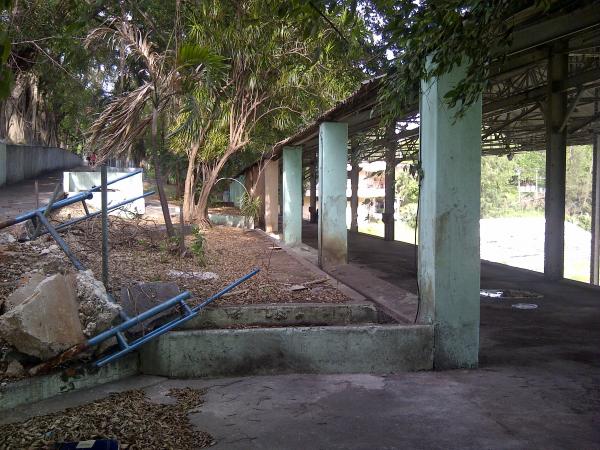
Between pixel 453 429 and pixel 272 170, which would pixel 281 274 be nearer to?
pixel 453 429

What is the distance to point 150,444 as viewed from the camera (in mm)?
3785

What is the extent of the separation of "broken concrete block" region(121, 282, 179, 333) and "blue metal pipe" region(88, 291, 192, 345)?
0.55 feet

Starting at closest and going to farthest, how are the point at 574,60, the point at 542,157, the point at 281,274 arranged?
the point at 281,274 → the point at 574,60 → the point at 542,157

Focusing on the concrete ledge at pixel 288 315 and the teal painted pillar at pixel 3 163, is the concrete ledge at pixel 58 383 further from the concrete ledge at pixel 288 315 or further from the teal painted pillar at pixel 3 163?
the teal painted pillar at pixel 3 163

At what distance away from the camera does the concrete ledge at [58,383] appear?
175 inches

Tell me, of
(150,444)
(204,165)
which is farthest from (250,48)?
(150,444)

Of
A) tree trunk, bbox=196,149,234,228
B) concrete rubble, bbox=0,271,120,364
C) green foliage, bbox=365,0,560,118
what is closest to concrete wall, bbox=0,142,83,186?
tree trunk, bbox=196,149,234,228

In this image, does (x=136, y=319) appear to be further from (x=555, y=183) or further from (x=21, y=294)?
(x=555, y=183)

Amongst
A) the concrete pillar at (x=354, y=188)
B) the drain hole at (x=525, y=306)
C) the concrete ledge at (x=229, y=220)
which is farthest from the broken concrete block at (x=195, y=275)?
the concrete pillar at (x=354, y=188)

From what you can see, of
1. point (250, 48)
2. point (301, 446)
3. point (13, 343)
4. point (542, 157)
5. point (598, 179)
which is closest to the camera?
point (301, 446)

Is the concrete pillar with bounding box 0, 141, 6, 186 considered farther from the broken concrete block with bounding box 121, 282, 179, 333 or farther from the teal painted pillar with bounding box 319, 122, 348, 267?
the broken concrete block with bounding box 121, 282, 179, 333

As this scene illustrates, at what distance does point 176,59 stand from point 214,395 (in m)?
5.66

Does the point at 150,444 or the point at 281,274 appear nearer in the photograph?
the point at 150,444

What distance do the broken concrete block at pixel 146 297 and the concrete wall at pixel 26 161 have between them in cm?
1770
